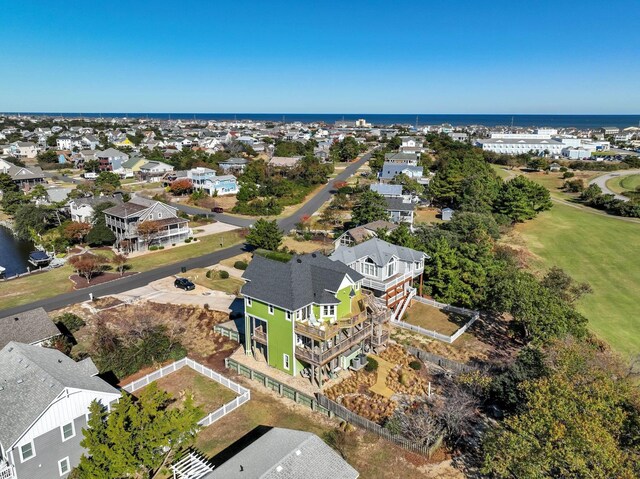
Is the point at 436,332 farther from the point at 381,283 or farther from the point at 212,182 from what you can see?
the point at 212,182

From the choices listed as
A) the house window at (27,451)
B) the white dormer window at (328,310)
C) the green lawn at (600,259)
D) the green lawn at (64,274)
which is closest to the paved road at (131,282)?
the green lawn at (64,274)

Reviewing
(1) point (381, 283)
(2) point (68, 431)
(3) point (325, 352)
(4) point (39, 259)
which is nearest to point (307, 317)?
(3) point (325, 352)

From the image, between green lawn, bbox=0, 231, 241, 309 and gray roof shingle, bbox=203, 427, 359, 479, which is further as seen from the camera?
green lawn, bbox=0, 231, 241, 309

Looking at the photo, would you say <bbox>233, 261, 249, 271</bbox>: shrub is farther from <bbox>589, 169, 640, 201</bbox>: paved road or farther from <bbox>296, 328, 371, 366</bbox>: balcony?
<bbox>589, 169, 640, 201</bbox>: paved road

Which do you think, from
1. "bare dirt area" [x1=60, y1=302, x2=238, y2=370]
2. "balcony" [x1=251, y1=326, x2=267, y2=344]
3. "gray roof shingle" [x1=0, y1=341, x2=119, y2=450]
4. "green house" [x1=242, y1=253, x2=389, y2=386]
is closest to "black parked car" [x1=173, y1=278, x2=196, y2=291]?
"bare dirt area" [x1=60, y1=302, x2=238, y2=370]

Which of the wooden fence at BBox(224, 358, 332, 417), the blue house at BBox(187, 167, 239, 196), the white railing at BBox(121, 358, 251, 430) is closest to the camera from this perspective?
the white railing at BBox(121, 358, 251, 430)

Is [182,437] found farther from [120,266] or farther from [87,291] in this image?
[120,266]

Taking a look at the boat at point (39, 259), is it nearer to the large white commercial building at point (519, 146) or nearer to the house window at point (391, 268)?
the house window at point (391, 268)
